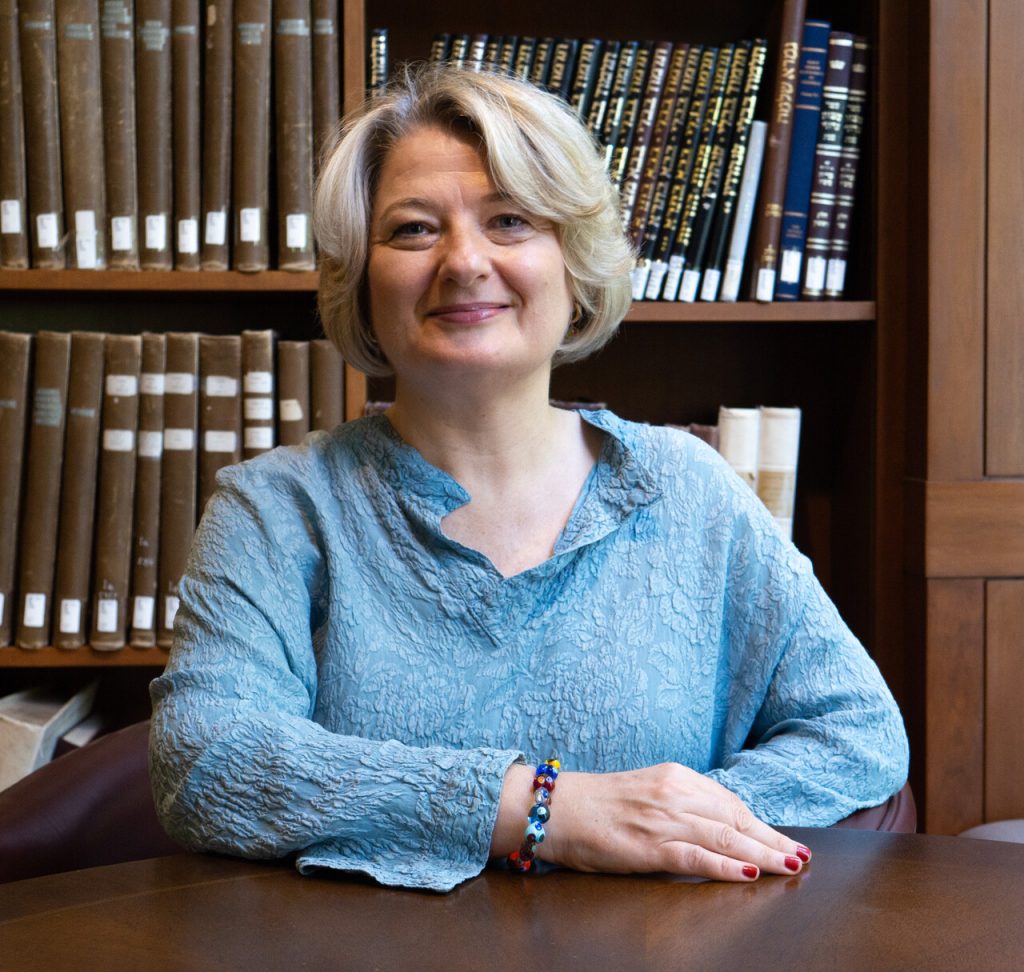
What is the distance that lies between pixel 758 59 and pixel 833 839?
54.0 inches

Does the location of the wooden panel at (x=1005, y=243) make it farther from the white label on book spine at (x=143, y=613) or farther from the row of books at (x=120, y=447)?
the white label on book spine at (x=143, y=613)

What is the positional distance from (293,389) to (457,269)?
797 millimetres

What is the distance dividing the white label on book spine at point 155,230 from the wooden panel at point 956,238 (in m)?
1.16

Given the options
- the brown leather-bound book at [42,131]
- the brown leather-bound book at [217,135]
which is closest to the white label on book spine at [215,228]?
the brown leather-bound book at [217,135]

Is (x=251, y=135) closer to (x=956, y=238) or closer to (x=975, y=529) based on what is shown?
(x=956, y=238)

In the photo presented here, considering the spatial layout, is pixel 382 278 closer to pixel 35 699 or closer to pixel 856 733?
pixel 856 733

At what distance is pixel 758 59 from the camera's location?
1.92 metres

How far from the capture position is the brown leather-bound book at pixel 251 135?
6.04ft

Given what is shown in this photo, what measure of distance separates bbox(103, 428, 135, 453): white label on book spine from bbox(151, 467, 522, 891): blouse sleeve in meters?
0.79

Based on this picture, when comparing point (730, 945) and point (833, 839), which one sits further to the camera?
point (833, 839)

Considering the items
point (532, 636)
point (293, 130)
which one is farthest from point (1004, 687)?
point (293, 130)

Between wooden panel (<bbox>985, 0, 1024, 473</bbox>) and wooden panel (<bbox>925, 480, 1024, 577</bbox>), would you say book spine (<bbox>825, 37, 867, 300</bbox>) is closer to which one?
wooden panel (<bbox>985, 0, 1024, 473</bbox>)

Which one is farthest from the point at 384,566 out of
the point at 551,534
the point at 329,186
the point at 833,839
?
the point at 833,839

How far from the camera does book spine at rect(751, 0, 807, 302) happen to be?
190 cm
